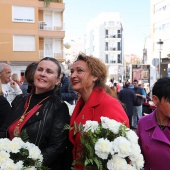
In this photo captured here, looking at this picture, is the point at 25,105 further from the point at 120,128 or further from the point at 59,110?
the point at 120,128

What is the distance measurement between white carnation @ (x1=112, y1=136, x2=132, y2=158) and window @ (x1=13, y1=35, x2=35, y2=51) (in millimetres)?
29257

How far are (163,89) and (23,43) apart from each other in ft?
96.0

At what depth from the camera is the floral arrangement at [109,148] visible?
1934 millimetres

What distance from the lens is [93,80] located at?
2777mm

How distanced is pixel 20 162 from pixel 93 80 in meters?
1.06

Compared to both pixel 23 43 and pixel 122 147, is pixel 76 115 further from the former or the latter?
pixel 23 43

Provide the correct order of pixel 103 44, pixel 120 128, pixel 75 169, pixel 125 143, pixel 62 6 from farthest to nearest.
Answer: pixel 103 44 → pixel 62 6 → pixel 75 169 → pixel 120 128 → pixel 125 143

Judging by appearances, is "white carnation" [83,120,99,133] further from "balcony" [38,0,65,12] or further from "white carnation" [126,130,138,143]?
"balcony" [38,0,65,12]

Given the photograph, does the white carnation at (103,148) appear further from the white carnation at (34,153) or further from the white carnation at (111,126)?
the white carnation at (34,153)

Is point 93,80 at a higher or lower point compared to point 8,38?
lower

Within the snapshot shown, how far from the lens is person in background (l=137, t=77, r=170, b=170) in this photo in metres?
2.35

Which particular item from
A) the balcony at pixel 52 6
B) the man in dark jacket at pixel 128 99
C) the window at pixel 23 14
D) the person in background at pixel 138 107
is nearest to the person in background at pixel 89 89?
the man in dark jacket at pixel 128 99

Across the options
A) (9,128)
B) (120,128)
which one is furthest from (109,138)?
(9,128)

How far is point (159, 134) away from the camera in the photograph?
2.38 m
